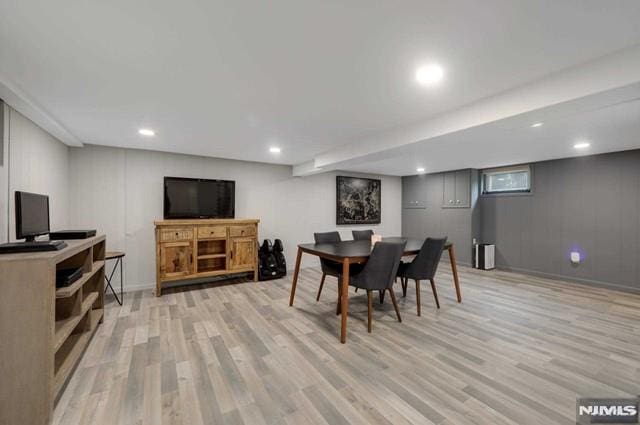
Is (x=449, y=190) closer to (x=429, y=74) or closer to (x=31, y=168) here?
(x=429, y=74)

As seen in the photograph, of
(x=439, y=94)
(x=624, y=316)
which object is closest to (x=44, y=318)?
(x=439, y=94)

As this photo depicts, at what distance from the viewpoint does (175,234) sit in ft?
13.1

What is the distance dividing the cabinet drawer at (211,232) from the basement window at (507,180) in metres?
5.47

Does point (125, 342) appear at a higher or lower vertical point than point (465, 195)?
lower

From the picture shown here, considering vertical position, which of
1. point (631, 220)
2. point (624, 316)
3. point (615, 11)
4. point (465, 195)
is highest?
point (615, 11)

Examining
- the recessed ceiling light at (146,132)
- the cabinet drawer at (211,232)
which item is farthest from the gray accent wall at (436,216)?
the recessed ceiling light at (146,132)

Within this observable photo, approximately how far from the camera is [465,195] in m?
5.85

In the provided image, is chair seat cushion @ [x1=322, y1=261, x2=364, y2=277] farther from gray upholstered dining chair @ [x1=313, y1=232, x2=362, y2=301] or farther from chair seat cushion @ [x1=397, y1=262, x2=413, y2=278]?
chair seat cushion @ [x1=397, y1=262, x2=413, y2=278]

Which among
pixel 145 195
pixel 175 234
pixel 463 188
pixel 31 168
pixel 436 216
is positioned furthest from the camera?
pixel 436 216

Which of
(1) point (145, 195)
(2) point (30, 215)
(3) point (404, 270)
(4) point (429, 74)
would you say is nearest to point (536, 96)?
(4) point (429, 74)

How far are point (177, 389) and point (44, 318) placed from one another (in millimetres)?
909

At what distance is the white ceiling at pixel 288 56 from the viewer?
1282 millimetres

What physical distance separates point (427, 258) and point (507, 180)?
Result: 375 centimetres

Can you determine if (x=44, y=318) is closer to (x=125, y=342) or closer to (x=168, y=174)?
(x=125, y=342)
